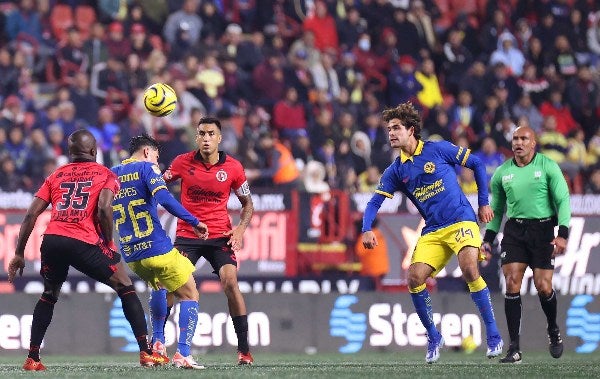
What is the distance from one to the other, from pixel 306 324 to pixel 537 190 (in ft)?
→ 14.8

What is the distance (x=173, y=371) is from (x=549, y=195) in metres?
4.52

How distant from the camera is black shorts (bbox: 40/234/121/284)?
12.1m

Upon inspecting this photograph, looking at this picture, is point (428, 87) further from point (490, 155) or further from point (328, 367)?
point (328, 367)

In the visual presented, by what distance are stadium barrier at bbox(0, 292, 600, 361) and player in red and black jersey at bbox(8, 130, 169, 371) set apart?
178 inches

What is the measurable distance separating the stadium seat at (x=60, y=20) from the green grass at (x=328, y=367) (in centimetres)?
874

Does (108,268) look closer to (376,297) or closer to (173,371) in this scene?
(173,371)

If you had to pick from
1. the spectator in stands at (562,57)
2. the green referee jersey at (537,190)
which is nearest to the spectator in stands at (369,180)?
the spectator in stands at (562,57)

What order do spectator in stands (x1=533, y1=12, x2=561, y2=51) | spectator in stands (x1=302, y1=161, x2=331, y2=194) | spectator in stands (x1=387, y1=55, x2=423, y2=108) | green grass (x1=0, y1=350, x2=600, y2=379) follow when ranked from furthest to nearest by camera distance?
spectator in stands (x1=533, y1=12, x2=561, y2=51), spectator in stands (x1=387, y1=55, x2=423, y2=108), spectator in stands (x1=302, y1=161, x2=331, y2=194), green grass (x1=0, y1=350, x2=600, y2=379)

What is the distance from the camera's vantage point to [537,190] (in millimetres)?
14117

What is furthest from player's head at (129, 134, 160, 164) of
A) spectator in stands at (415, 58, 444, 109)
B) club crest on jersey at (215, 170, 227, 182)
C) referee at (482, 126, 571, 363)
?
spectator in stands at (415, 58, 444, 109)

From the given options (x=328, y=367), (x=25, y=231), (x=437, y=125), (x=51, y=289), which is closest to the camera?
(x=25, y=231)

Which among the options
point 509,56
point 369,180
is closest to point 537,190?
point 369,180

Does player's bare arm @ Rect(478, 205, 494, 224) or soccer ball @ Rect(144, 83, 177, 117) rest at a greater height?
soccer ball @ Rect(144, 83, 177, 117)

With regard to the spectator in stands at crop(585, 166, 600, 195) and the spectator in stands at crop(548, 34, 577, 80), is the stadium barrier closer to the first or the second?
the spectator in stands at crop(585, 166, 600, 195)
